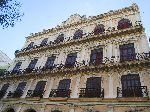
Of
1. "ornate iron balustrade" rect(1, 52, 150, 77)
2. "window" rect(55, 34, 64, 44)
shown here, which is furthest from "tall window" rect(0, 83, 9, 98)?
"window" rect(55, 34, 64, 44)

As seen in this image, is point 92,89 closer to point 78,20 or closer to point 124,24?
point 124,24

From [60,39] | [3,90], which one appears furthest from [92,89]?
[3,90]

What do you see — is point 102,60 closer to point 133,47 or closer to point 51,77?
point 133,47

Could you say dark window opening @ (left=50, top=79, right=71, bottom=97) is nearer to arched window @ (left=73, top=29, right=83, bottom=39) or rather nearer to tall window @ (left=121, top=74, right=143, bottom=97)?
tall window @ (left=121, top=74, right=143, bottom=97)

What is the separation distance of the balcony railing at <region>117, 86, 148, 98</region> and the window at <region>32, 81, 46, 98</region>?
7.89m

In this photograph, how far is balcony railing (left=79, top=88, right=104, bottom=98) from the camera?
1543 cm

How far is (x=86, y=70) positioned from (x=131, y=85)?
174 inches

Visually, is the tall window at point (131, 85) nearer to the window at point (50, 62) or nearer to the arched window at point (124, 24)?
the arched window at point (124, 24)

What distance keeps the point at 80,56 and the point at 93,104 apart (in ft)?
19.6

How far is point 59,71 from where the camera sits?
19.3 metres

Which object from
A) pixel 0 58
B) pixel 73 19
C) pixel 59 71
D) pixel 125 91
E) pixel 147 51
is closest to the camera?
pixel 125 91

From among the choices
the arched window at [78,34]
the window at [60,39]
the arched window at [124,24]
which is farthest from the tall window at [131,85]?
the window at [60,39]

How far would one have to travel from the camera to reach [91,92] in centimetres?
1592

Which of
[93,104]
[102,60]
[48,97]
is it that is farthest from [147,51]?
[48,97]
